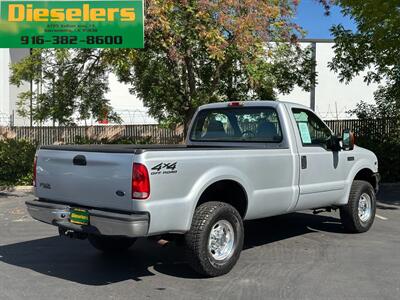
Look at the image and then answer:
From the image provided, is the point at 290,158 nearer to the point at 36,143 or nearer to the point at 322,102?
the point at 36,143

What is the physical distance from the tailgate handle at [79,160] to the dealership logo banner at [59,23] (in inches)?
256

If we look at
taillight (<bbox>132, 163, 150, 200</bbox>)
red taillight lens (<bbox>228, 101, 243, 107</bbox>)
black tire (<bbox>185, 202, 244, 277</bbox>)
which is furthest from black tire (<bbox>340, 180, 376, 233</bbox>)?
taillight (<bbox>132, 163, 150, 200</bbox>)

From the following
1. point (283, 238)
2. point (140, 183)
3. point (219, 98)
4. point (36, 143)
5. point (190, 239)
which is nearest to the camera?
point (140, 183)

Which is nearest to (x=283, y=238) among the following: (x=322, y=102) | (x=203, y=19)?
(x=203, y=19)

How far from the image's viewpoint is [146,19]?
1088 cm

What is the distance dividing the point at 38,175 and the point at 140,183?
166 cm

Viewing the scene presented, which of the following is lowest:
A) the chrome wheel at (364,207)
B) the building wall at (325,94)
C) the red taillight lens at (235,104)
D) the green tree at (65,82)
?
the chrome wheel at (364,207)

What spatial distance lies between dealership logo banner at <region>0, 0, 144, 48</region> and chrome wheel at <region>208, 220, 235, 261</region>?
6863 millimetres

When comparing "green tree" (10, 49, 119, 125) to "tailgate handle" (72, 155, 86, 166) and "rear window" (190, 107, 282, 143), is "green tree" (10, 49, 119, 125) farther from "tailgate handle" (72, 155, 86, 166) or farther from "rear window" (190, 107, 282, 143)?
"tailgate handle" (72, 155, 86, 166)

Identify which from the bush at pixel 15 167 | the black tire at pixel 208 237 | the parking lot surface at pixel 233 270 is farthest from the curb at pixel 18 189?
the black tire at pixel 208 237

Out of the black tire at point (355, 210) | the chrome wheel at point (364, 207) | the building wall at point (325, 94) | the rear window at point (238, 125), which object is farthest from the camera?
the building wall at point (325, 94)

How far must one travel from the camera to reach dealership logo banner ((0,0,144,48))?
11797 mm

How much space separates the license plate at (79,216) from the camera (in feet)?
17.8

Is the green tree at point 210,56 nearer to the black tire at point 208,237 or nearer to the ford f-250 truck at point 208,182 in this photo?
the ford f-250 truck at point 208,182
